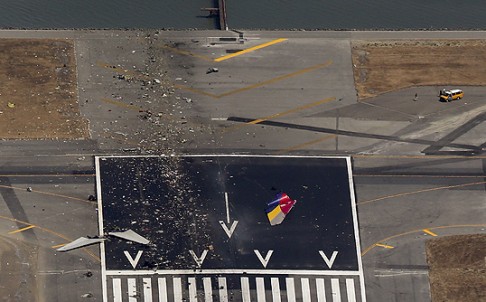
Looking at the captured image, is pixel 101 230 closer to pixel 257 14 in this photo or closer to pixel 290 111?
pixel 290 111

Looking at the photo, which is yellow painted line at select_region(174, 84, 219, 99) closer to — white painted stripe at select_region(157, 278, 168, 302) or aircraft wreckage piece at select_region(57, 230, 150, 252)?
aircraft wreckage piece at select_region(57, 230, 150, 252)

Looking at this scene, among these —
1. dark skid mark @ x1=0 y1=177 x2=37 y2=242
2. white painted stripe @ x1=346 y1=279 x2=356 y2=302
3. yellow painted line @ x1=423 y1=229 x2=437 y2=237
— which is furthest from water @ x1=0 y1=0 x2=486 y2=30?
white painted stripe @ x1=346 y1=279 x2=356 y2=302

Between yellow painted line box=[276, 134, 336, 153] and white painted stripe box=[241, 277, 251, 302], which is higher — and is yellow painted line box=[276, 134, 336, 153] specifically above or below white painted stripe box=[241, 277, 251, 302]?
above

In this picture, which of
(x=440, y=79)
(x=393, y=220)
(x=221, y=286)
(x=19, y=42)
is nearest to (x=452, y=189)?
(x=393, y=220)

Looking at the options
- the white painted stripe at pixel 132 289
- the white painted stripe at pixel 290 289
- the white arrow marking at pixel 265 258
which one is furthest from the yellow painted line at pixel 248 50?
the white painted stripe at pixel 132 289

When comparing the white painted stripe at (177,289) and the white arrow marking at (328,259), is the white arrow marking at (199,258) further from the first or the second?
the white arrow marking at (328,259)

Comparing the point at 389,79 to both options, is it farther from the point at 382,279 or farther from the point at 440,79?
the point at 382,279
